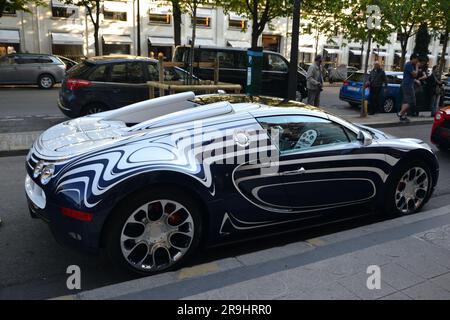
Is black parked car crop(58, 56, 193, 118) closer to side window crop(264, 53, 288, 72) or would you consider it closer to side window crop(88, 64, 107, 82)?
side window crop(88, 64, 107, 82)

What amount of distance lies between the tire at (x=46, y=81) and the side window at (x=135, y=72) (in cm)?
1033

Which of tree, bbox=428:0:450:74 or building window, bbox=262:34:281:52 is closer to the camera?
tree, bbox=428:0:450:74

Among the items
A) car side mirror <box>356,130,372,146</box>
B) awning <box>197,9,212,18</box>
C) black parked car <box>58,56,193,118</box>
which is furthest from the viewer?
awning <box>197,9,212,18</box>

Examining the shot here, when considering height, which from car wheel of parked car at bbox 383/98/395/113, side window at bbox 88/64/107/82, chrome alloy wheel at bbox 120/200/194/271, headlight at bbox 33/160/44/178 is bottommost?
car wheel of parked car at bbox 383/98/395/113

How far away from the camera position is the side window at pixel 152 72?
10.5 m

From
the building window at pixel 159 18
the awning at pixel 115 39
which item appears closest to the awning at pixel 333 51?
the building window at pixel 159 18

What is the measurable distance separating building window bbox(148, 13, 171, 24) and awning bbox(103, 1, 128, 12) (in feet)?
6.63

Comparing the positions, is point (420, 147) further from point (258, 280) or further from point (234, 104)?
point (258, 280)

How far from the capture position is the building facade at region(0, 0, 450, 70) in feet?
99.8

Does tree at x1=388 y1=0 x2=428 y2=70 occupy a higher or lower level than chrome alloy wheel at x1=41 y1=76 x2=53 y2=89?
higher

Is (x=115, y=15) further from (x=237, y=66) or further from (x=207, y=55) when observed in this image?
(x=237, y=66)

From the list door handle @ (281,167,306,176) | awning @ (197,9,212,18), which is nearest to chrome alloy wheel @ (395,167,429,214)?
door handle @ (281,167,306,176)

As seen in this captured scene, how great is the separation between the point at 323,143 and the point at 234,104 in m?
0.93
